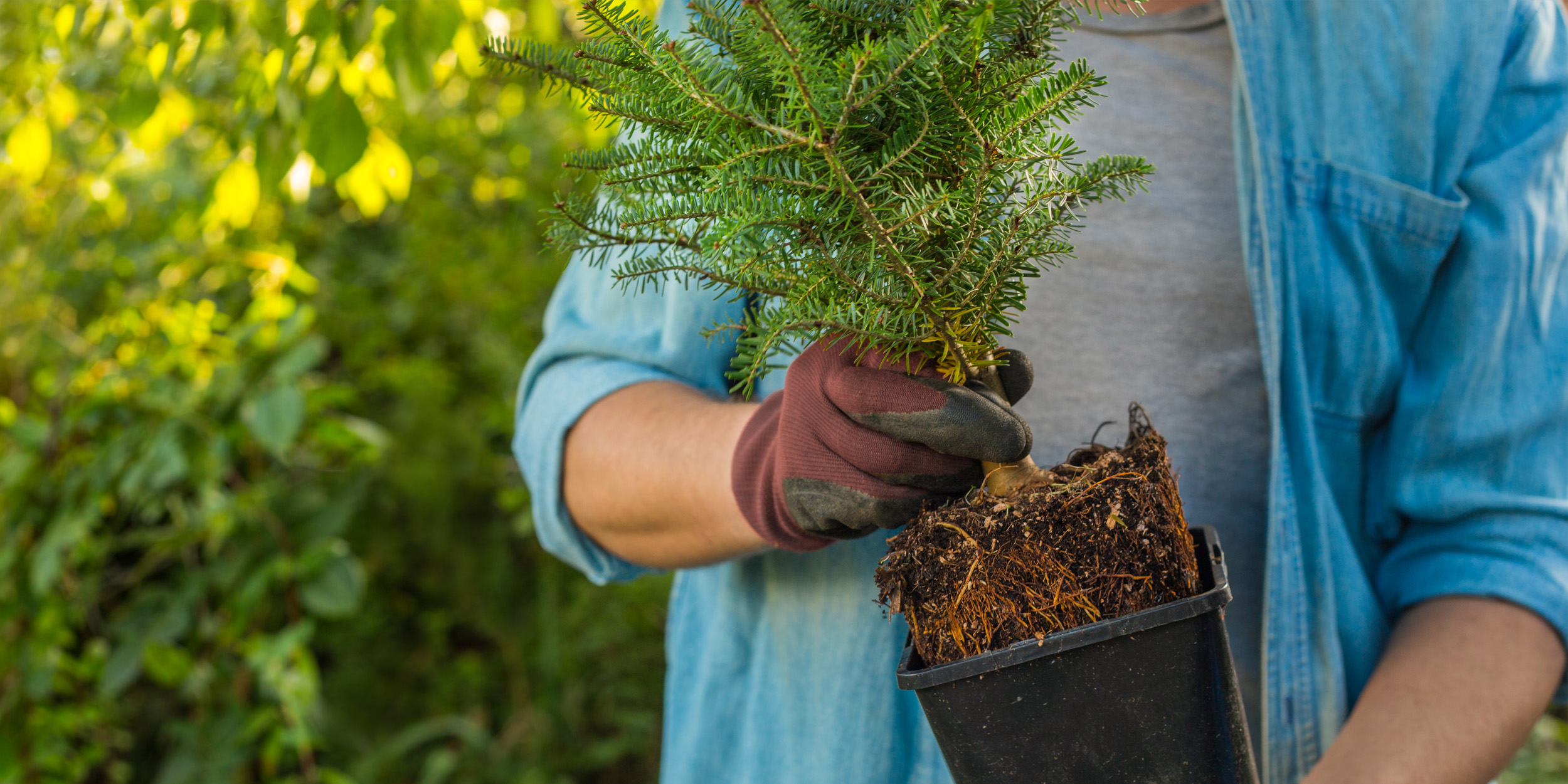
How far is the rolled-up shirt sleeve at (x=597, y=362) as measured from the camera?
122cm

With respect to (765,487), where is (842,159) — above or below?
above

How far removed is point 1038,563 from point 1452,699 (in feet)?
2.35

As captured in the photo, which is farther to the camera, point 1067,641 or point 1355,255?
point 1355,255

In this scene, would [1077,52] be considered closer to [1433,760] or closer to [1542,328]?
[1542,328]

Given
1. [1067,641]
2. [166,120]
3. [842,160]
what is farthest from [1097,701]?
[166,120]

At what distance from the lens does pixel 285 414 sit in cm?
216

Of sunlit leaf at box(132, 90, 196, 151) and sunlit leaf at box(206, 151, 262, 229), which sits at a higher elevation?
sunlit leaf at box(132, 90, 196, 151)

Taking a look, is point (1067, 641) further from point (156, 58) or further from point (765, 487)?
point (156, 58)

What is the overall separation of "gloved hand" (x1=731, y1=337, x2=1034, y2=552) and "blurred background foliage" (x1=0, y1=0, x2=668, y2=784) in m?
1.09

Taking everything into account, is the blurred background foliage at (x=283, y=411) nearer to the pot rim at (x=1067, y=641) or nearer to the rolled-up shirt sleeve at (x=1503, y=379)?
the pot rim at (x=1067, y=641)

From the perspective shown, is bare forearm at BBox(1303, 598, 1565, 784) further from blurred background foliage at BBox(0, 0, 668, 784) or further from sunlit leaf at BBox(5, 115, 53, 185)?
sunlit leaf at BBox(5, 115, 53, 185)

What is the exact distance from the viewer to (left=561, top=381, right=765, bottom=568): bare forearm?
1.05 m

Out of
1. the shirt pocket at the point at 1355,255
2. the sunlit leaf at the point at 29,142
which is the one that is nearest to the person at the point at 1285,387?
the shirt pocket at the point at 1355,255

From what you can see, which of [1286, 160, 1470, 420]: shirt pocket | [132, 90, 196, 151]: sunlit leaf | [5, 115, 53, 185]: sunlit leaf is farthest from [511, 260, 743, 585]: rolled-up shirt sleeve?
[5, 115, 53, 185]: sunlit leaf
